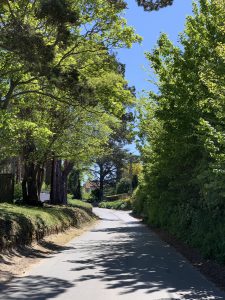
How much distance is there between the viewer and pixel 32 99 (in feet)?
73.3

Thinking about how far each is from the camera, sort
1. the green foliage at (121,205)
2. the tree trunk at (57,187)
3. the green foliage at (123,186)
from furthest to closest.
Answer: the green foliage at (123,186) → the green foliage at (121,205) → the tree trunk at (57,187)

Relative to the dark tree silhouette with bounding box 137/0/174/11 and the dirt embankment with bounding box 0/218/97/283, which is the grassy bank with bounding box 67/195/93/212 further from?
the dark tree silhouette with bounding box 137/0/174/11

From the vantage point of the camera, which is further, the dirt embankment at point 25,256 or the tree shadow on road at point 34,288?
the dirt embankment at point 25,256

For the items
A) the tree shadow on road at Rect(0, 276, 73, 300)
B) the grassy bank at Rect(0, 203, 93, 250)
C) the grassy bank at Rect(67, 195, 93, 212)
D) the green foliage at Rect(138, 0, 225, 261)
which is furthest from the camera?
the grassy bank at Rect(67, 195, 93, 212)

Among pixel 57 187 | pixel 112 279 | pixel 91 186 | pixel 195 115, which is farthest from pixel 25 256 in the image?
pixel 91 186

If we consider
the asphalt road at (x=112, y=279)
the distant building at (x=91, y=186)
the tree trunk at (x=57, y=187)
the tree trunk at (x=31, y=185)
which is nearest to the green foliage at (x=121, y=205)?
the distant building at (x=91, y=186)

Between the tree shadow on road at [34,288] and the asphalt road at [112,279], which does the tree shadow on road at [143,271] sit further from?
the tree shadow on road at [34,288]

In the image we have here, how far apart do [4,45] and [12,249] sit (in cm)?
676

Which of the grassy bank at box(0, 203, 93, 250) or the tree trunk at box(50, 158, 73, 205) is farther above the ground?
the tree trunk at box(50, 158, 73, 205)

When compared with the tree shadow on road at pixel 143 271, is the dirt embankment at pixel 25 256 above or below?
above

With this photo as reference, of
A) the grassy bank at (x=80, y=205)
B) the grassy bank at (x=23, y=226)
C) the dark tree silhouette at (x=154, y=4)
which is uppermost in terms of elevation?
the dark tree silhouette at (x=154, y=4)

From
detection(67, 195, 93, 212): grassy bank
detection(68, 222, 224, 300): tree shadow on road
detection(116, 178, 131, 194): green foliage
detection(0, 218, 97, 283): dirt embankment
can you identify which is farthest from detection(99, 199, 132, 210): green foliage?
detection(68, 222, 224, 300): tree shadow on road

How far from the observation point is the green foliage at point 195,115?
44.9ft

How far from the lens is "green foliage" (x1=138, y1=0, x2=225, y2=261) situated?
13.7 m
